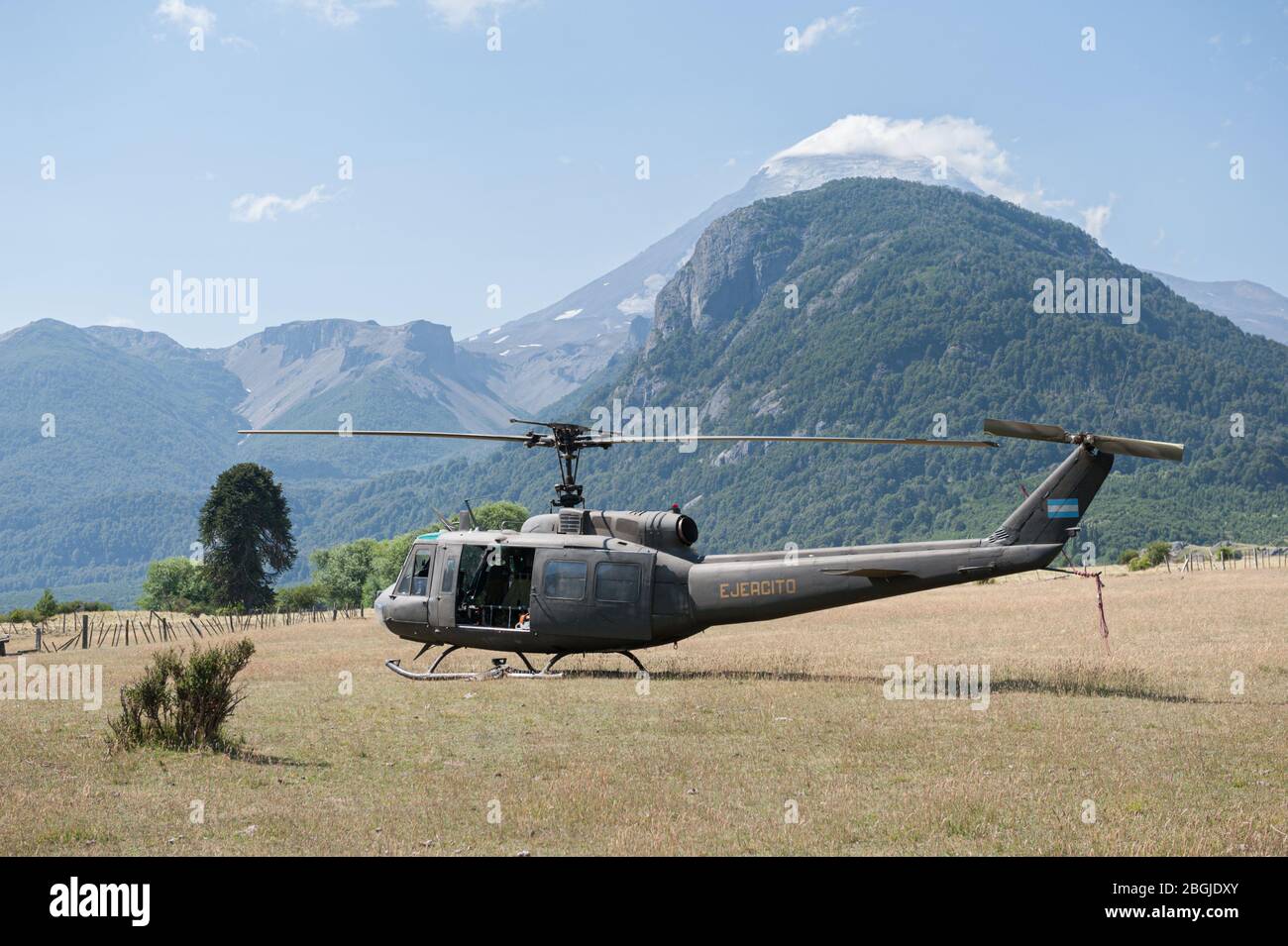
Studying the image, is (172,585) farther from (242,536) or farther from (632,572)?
(632,572)

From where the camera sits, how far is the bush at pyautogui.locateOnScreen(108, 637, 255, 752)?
15.3 m

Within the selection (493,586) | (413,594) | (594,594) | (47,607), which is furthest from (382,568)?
(594,594)

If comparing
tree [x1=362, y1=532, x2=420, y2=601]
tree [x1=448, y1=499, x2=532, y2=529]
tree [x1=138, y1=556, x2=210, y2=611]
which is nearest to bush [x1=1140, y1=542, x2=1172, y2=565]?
tree [x1=448, y1=499, x2=532, y2=529]

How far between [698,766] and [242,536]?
93.7 metres

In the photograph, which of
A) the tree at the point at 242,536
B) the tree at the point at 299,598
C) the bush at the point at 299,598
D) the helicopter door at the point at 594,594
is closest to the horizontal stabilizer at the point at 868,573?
the helicopter door at the point at 594,594

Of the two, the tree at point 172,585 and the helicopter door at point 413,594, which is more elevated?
the helicopter door at point 413,594

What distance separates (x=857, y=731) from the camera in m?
16.2

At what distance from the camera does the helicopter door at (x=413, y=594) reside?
23.5 meters

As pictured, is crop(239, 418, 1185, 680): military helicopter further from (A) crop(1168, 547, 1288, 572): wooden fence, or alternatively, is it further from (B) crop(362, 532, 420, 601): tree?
(B) crop(362, 532, 420, 601): tree

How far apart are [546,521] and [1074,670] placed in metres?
10.9

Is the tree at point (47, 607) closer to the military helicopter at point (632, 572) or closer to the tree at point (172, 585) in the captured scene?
the tree at point (172, 585)

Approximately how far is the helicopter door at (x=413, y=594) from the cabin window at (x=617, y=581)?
3822 mm

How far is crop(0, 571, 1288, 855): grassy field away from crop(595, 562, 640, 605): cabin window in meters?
1.70
